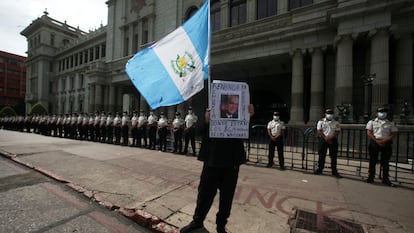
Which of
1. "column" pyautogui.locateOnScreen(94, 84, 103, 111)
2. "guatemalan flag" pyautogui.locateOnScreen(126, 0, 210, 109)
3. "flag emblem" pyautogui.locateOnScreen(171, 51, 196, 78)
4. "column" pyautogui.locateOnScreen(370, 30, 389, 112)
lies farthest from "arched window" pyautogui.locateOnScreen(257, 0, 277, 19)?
"column" pyautogui.locateOnScreen(94, 84, 103, 111)

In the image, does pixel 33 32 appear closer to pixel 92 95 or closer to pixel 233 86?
pixel 92 95

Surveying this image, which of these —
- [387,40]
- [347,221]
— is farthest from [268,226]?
[387,40]

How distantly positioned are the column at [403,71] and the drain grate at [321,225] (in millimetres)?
9904

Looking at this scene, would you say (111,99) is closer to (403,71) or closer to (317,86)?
(317,86)

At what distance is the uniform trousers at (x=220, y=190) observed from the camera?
272 centimetres

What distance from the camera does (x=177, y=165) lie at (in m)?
6.69

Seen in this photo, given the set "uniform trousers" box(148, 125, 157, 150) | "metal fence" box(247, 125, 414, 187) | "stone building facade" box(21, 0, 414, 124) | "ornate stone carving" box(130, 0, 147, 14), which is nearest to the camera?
"metal fence" box(247, 125, 414, 187)

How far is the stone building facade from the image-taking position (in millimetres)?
10008

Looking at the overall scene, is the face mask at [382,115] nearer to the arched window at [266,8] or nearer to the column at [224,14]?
the arched window at [266,8]

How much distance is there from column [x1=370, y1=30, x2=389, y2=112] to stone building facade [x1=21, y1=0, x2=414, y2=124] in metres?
0.04

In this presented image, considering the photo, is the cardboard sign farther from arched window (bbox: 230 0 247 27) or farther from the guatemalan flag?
arched window (bbox: 230 0 247 27)

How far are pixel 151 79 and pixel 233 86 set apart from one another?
1.75m

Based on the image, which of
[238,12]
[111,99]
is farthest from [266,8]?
[111,99]

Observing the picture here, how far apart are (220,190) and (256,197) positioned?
1.57m
